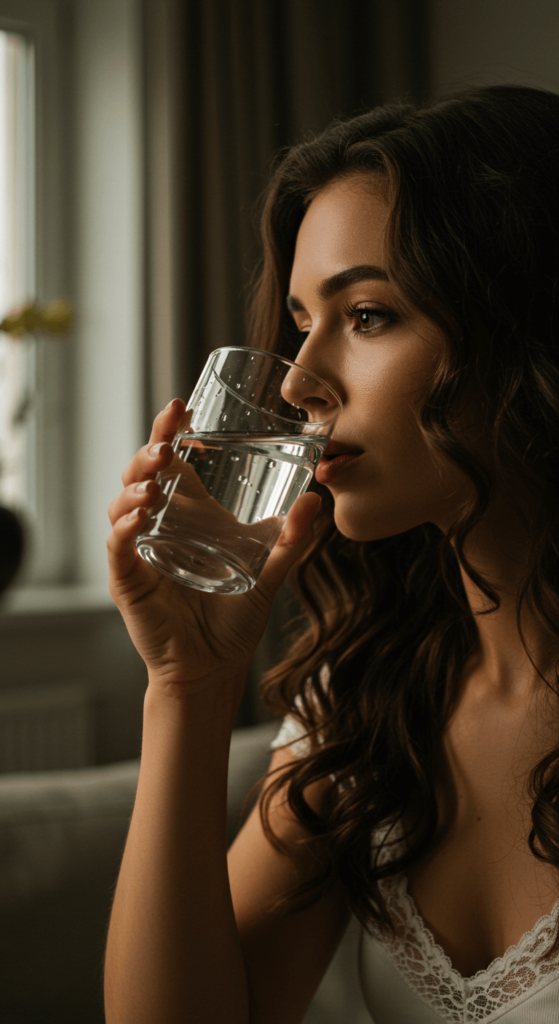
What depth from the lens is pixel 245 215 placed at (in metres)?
2.36

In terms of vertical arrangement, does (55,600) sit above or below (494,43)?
below

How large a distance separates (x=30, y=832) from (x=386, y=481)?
29.6 inches

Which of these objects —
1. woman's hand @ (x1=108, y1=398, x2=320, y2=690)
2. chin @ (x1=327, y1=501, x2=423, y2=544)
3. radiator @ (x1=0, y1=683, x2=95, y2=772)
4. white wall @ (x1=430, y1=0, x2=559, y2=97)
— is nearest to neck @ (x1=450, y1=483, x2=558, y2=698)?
chin @ (x1=327, y1=501, x2=423, y2=544)

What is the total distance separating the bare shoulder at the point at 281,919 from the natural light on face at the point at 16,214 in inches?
73.4

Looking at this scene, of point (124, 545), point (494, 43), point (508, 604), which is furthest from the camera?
point (494, 43)

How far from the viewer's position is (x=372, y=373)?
90 centimetres

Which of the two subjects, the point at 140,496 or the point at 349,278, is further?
the point at 349,278

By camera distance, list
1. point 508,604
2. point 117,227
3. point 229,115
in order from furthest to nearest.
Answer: point 117,227
point 229,115
point 508,604

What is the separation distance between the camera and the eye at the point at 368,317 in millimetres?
913

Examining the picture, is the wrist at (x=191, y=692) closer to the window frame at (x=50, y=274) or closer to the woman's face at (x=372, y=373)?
the woman's face at (x=372, y=373)

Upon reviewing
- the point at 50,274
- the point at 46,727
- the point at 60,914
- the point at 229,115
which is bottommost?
the point at 46,727

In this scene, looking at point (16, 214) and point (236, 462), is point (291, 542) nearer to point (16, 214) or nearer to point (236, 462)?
point (236, 462)

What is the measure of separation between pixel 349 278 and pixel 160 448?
12.7 inches

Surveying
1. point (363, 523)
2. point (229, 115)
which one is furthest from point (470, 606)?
point (229, 115)
